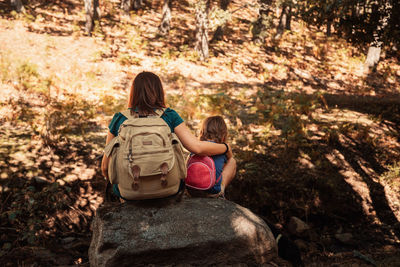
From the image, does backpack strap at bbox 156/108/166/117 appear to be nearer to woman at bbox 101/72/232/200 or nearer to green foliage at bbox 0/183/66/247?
woman at bbox 101/72/232/200

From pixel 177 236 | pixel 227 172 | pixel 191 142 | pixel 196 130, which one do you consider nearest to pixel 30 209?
pixel 177 236

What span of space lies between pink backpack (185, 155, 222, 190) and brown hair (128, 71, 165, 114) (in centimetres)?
87

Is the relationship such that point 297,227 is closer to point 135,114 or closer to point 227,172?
point 227,172

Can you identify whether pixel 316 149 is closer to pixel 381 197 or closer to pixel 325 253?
pixel 381 197

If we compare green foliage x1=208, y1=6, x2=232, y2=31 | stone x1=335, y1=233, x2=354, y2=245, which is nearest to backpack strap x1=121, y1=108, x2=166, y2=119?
stone x1=335, y1=233, x2=354, y2=245

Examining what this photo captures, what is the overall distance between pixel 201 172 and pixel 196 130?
4.36 m

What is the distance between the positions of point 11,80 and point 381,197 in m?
10.6

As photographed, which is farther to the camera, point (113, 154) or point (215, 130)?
point (215, 130)

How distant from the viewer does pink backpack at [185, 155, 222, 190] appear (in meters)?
3.29

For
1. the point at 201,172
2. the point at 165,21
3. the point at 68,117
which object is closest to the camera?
the point at 201,172

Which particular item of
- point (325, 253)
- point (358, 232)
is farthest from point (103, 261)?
point (358, 232)

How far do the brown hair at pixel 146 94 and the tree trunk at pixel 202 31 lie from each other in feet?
40.4

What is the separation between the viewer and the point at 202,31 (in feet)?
48.1

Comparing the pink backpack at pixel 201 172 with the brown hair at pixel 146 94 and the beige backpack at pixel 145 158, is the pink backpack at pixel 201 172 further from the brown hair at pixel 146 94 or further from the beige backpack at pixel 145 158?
the brown hair at pixel 146 94
